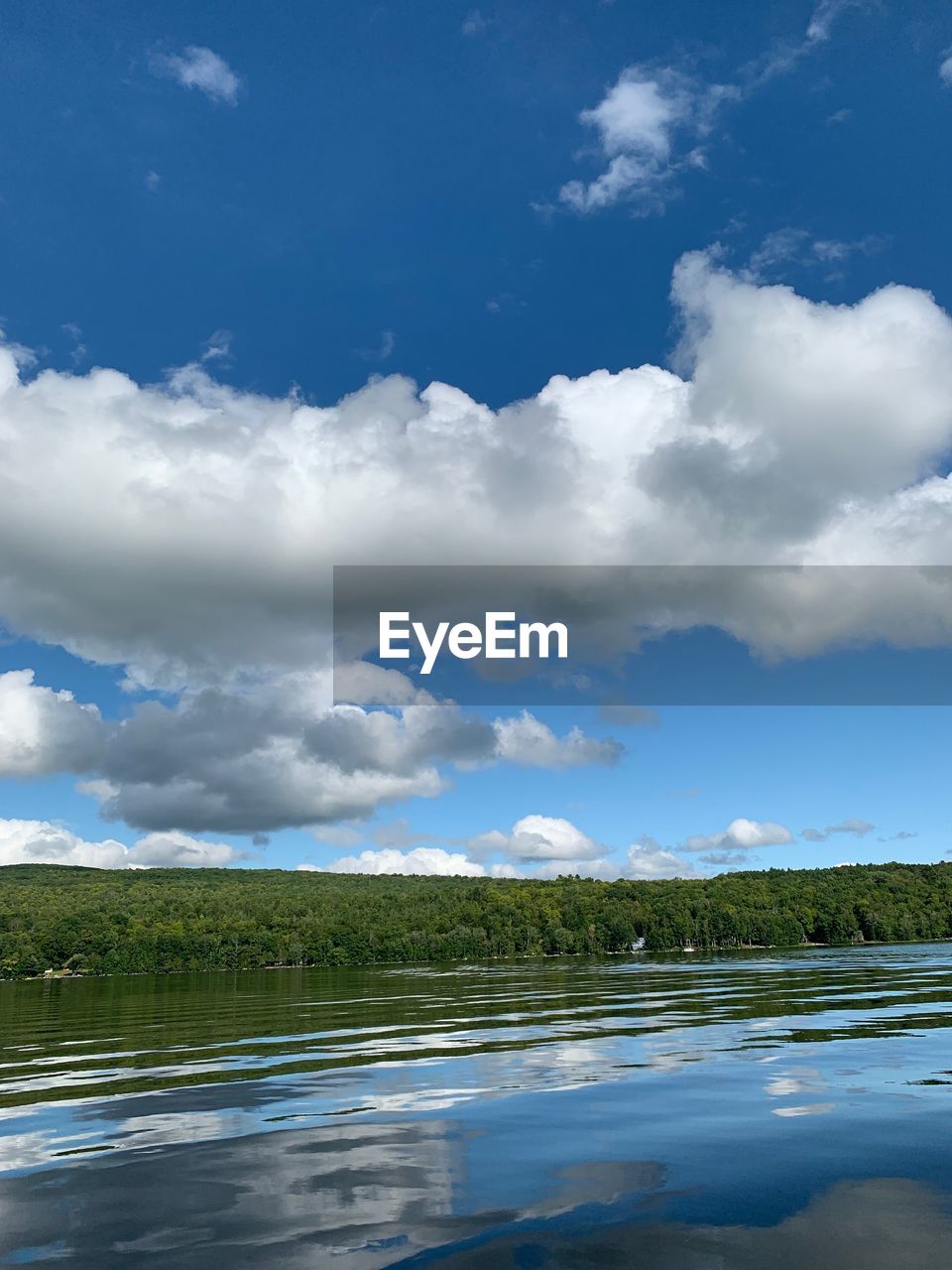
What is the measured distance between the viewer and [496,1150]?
19.5 m

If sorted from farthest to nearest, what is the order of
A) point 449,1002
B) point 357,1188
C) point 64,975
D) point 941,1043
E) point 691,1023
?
1. point 64,975
2. point 449,1002
3. point 691,1023
4. point 941,1043
5. point 357,1188

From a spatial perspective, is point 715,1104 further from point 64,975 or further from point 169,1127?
point 64,975

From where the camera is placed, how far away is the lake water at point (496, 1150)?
1357cm

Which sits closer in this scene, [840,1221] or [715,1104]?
[840,1221]

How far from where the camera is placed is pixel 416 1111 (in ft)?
79.8

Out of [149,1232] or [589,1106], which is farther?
[589,1106]

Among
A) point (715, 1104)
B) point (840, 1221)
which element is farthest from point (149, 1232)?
point (715, 1104)

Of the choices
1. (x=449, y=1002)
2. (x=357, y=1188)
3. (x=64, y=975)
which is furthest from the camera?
(x=64, y=975)

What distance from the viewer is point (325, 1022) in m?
54.6

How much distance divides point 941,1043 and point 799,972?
64.0m

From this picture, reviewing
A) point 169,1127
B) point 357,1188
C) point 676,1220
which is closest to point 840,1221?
point 676,1220

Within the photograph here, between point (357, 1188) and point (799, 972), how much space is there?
87713 millimetres

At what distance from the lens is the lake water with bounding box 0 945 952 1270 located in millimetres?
13570

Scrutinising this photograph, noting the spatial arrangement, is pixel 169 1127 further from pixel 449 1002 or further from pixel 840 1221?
pixel 449 1002
